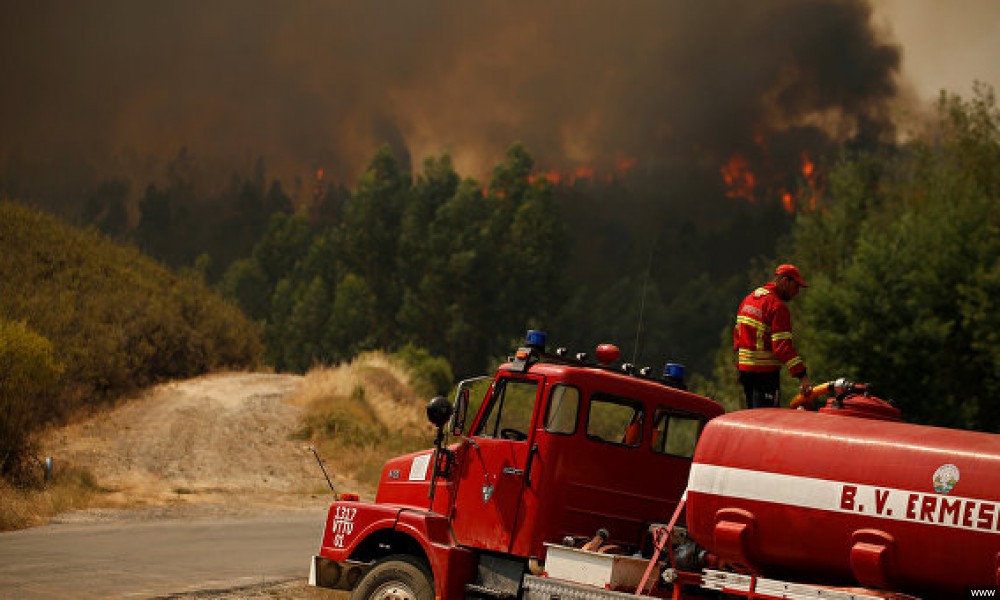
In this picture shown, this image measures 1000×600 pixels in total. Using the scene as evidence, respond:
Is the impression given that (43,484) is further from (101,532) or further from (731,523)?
(731,523)

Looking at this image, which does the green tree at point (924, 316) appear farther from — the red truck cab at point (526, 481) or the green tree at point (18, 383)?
the red truck cab at point (526, 481)

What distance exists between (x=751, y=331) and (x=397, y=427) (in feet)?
85.6

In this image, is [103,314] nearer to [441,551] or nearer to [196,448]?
[196,448]

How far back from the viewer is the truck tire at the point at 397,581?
10.4m

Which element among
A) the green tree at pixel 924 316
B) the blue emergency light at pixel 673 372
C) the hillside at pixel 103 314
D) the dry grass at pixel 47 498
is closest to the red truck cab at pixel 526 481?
the blue emergency light at pixel 673 372

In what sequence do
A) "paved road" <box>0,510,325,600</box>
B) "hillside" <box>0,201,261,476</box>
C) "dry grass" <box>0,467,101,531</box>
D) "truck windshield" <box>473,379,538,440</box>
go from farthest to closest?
"hillside" <box>0,201,261,476</box>
"dry grass" <box>0,467,101,531</box>
"paved road" <box>0,510,325,600</box>
"truck windshield" <box>473,379,538,440</box>

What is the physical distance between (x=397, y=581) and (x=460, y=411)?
163 centimetres

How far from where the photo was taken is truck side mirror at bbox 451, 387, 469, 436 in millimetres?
10297

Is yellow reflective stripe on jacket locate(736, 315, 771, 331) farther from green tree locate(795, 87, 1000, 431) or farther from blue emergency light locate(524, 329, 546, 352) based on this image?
green tree locate(795, 87, 1000, 431)

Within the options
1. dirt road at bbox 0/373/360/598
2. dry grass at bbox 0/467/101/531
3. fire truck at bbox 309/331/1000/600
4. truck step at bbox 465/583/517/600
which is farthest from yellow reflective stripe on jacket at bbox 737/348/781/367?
dry grass at bbox 0/467/101/531

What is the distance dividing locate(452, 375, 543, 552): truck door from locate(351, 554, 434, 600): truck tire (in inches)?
18.2

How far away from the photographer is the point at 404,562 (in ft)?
34.8

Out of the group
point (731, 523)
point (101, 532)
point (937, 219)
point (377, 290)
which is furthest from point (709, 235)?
point (731, 523)

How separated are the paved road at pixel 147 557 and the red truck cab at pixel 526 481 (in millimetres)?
4309
